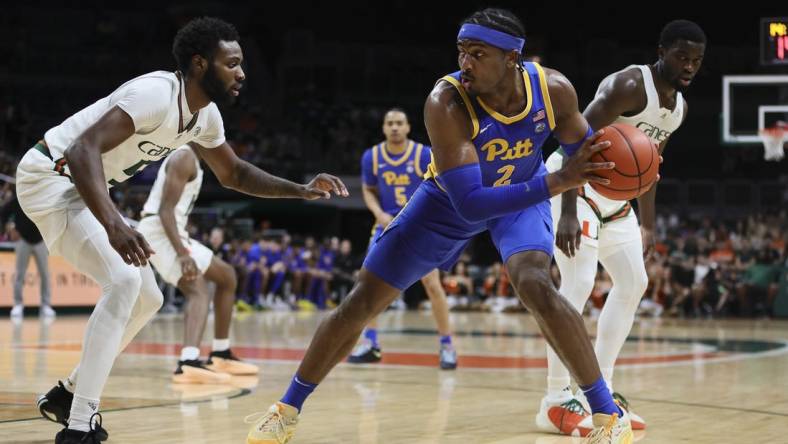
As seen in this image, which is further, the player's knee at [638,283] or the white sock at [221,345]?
the white sock at [221,345]

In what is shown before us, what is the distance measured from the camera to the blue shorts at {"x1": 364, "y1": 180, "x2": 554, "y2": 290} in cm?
488

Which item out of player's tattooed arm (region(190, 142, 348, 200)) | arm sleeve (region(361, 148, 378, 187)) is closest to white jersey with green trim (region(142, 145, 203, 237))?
arm sleeve (region(361, 148, 378, 187))

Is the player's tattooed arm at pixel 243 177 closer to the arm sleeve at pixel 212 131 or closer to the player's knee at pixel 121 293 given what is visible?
the arm sleeve at pixel 212 131

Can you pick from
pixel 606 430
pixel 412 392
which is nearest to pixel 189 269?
pixel 412 392

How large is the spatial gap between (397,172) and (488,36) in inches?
203

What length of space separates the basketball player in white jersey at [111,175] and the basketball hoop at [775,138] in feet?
30.2

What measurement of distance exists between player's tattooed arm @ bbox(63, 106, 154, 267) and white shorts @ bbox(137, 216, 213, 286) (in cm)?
367

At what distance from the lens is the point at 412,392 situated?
23.0ft

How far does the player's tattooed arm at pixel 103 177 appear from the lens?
14.1 ft

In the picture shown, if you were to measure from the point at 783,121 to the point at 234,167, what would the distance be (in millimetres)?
10407

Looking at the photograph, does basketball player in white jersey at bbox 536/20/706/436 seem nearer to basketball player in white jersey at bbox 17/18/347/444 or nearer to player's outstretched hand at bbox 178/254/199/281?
basketball player in white jersey at bbox 17/18/347/444

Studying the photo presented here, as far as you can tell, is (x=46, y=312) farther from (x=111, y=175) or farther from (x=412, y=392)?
(x=111, y=175)

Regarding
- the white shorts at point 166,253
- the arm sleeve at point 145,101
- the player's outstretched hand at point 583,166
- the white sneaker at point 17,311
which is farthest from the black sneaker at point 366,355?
the white sneaker at point 17,311

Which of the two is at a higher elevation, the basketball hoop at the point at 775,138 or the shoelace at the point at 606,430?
the basketball hoop at the point at 775,138
